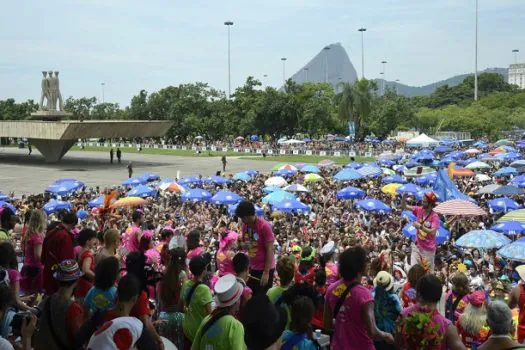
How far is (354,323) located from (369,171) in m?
24.7

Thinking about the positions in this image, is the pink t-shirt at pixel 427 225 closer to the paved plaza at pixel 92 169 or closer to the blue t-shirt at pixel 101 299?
the blue t-shirt at pixel 101 299

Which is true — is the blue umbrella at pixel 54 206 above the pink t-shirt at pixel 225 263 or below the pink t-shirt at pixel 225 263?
below

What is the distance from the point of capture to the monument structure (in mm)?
47125

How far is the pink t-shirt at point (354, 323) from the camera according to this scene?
4500 mm

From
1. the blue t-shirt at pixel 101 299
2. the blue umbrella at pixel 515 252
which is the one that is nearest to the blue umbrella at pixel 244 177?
the blue umbrella at pixel 515 252

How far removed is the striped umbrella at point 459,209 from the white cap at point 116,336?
12931mm

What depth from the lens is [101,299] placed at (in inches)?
185

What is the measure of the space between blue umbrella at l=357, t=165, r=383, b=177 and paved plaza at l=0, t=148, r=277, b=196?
1434 cm

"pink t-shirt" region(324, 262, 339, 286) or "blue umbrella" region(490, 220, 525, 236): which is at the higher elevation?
"pink t-shirt" region(324, 262, 339, 286)

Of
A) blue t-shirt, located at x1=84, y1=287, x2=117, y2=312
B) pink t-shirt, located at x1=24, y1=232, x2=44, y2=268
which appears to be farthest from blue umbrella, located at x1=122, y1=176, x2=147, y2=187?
blue t-shirt, located at x1=84, y1=287, x2=117, y2=312

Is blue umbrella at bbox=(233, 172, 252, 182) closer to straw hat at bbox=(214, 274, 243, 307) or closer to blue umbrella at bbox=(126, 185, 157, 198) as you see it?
blue umbrella at bbox=(126, 185, 157, 198)

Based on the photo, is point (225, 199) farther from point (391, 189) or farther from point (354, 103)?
point (354, 103)

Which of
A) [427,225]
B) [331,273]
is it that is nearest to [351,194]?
[427,225]

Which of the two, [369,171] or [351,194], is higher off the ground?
[369,171]
